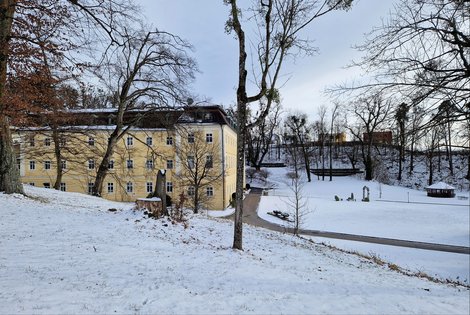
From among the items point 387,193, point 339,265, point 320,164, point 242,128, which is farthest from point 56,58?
point 320,164

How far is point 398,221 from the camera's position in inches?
960

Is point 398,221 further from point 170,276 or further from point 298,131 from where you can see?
point 298,131

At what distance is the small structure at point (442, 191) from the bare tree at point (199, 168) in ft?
83.0

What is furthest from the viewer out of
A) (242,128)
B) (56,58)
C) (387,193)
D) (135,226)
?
(387,193)

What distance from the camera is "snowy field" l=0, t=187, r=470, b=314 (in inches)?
178

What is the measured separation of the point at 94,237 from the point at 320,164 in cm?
5406

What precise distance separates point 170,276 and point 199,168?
2335cm

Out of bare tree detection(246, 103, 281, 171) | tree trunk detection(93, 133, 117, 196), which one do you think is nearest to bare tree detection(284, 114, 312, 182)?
bare tree detection(246, 103, 281, 171)

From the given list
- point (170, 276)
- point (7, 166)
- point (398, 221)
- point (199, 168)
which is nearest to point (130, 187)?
point (199, 168)

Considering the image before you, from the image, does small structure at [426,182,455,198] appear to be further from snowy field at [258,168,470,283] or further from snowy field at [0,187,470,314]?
snowy field at [0,187,470,314]

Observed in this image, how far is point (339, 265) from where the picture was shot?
8.56m

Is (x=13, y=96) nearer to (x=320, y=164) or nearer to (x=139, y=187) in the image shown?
(x=139, y=187)

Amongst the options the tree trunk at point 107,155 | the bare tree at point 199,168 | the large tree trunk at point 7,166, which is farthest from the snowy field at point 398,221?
the large tree trunk at point 7,166

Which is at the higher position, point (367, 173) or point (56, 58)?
point (56, 58)
